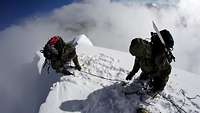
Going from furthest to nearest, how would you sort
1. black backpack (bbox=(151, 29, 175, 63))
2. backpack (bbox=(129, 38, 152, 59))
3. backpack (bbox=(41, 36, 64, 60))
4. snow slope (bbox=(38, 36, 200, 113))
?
backpack (bbox=(41, 36, 64, 60)) < snow slope (bbox=(38, 36, 200, 113)) < black backpack (bbox=(151, 29, 175, 63)) < backpack (bbox=(129, 38, 152, 59))

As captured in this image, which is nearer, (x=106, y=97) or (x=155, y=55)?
(x=155, y=55)

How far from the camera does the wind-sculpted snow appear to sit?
10.4 m

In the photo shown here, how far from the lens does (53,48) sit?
42.2 feet

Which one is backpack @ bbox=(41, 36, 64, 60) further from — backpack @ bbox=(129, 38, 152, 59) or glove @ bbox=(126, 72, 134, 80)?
backpack @ bbox=(129, 38, 152, 59)

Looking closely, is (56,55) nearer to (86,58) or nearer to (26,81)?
(86,58)

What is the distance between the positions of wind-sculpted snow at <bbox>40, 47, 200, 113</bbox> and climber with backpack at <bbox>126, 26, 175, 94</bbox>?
1.81ft

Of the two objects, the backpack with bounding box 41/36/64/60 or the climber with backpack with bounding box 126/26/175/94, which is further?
the backpack with bounding box 41/36/64/60

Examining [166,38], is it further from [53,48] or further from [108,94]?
[53,48]

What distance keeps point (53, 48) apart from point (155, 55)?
4060 mm

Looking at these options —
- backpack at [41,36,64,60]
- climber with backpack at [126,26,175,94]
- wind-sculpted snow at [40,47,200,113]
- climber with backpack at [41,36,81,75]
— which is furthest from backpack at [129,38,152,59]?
backpack at [41,36,64,60]

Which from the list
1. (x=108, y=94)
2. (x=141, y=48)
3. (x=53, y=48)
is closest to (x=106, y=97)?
(x=108, y=94)

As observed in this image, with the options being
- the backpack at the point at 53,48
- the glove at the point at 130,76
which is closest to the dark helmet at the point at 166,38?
the glove at the point at 130,76

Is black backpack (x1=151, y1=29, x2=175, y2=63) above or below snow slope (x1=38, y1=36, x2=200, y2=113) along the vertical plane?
above

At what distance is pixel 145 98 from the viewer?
10.7 m
